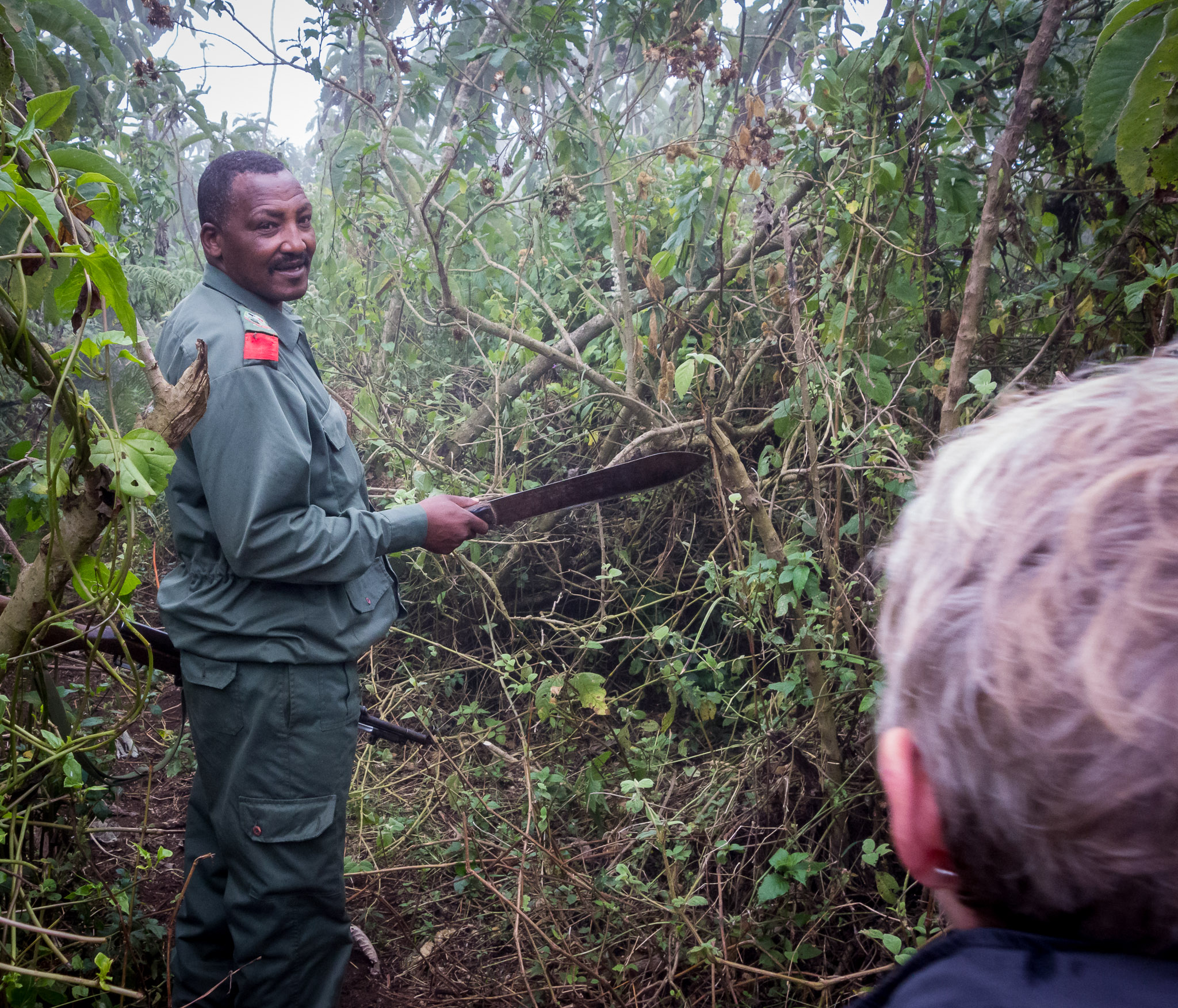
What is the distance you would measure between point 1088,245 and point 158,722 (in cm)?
404

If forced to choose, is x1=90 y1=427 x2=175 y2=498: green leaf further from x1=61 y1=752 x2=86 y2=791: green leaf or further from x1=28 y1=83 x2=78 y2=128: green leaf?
x1=61 y1=752 x2=86 y2=791: green leaf

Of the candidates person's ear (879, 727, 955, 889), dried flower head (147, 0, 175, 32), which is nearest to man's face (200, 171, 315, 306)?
dried flower head (147, 0, 175, 32)

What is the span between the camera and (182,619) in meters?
1.91

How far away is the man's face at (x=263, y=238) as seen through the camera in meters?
2.06

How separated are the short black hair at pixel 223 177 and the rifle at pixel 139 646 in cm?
103

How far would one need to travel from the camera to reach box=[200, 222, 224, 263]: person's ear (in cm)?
208

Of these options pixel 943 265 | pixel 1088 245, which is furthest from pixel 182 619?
pixel 1088 245

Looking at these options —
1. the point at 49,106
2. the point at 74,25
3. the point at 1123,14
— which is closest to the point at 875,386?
the point at 1123,14

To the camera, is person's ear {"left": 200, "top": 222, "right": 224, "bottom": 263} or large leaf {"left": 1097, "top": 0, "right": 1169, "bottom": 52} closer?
large leaf {"left": 1097, "top": 0, "right": 1169, "bottom": 52}

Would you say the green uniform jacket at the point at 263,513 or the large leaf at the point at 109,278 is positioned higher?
the large leaf at the point at 109,278

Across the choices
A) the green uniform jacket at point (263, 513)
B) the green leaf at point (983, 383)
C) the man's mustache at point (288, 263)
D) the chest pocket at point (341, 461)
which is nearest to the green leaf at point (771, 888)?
Result: the green uniform jacket at point (263, 513)

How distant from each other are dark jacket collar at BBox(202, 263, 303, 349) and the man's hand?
0.54m

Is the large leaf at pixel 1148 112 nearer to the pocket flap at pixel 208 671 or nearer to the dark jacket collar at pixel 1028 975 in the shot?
the dark jacket collar at pixel 1028 975

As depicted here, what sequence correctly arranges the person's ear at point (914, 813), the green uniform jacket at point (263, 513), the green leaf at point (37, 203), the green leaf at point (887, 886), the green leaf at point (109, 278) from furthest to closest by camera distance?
the green leaf at point (887, 886)
the green uniform jacket at point (263, 513)
the green leaf at point (109, 278)
the green leaf at point (37, 203)
the person's ear at point (914, 813)
